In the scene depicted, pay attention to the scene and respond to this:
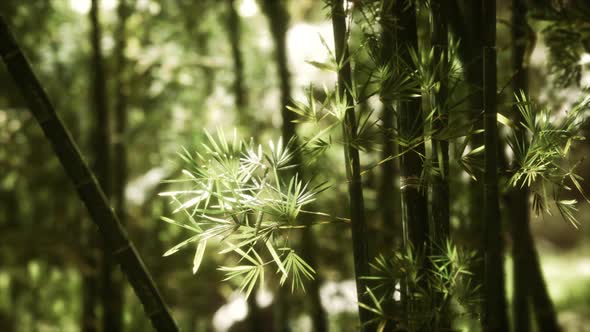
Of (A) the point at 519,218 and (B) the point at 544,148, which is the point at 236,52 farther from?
(B) the point at 544,148

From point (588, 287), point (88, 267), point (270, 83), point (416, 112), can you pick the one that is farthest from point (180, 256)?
point (588, 287)

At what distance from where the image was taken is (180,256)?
4.93m

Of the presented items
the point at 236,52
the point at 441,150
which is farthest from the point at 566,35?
the point at 236,52

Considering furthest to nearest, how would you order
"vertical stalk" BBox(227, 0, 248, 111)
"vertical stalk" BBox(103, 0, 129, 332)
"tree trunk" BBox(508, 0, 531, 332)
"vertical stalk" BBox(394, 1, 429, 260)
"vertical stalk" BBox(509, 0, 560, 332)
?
"vertical stalk" BBox(227, 0, 248, 111)
"vertical stalk" BBox(103, 0, 129, 332)
"vertical stalk" BBox(509, 0, 560, 332)
"tree trunk" BBox(508, 0, 531, 332)
"vertical stalk" BBox(394, 1, 429, 260)

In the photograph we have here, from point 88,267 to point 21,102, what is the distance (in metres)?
1.66

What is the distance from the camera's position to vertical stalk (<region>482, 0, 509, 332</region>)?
4.01 feet

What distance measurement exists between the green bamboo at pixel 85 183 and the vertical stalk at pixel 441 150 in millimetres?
781

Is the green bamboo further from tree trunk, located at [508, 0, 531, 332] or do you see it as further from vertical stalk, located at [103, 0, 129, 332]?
vertical stalk, located at [103, 0, 129, 332]

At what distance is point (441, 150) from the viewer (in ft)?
4.32

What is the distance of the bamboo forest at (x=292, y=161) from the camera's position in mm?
1275

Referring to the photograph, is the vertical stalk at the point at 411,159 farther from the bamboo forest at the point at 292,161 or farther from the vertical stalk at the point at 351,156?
the vertical stalk at the point at 351,156

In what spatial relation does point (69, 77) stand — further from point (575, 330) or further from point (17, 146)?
point (575, 330)

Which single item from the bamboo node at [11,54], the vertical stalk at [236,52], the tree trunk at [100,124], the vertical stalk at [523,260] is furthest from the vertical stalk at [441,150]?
the vertical stalk at [236,52]

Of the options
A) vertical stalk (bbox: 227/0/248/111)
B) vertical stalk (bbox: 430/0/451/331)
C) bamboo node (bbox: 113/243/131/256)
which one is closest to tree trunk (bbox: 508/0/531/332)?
vertical stalk (bbox: 430/0/451/331)
